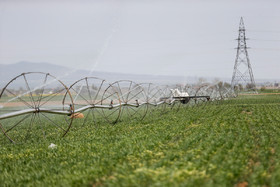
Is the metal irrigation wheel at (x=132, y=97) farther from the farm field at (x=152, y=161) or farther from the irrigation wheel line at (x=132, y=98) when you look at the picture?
the farm field at (x=152, y=161)

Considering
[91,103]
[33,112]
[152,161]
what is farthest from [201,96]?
[152,161]

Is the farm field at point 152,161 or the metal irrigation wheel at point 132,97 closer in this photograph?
the farm field at point 152,161

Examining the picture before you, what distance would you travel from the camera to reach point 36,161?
7000 mm

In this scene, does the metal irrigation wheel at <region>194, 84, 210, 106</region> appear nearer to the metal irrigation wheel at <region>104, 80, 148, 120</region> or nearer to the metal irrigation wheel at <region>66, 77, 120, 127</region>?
the metal irrigation wheel at <region>104, 80, 148, 120</region>

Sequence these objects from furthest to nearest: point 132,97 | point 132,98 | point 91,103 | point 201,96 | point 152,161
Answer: point 201,96 < point 132,98 < point 132,97 < point 91,103 < point 152,161

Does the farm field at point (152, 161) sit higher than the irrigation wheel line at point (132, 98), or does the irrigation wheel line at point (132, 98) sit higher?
the irrigation wheel line at point (132, 98)

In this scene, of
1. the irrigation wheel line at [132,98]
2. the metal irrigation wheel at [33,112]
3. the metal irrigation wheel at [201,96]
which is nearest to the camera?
the metal irrigation wheel at [33,112]

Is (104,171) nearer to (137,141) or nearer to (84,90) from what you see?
(137,141)

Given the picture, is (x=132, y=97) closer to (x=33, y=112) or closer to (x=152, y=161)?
(x=33, y=112)

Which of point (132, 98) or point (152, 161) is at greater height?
point (132, 98)

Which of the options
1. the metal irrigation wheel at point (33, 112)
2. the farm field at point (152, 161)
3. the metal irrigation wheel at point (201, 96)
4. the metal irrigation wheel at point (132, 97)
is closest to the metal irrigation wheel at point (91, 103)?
the metal irrigation wheel at point (132, 97)

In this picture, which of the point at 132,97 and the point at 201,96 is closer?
the point at 132,97

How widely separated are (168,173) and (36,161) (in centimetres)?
335

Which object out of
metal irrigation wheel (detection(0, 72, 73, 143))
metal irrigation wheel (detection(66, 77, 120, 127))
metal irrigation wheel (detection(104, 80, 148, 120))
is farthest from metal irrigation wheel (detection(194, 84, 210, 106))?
metal irrigation wheel (detection(0, 72, 73, 143))
